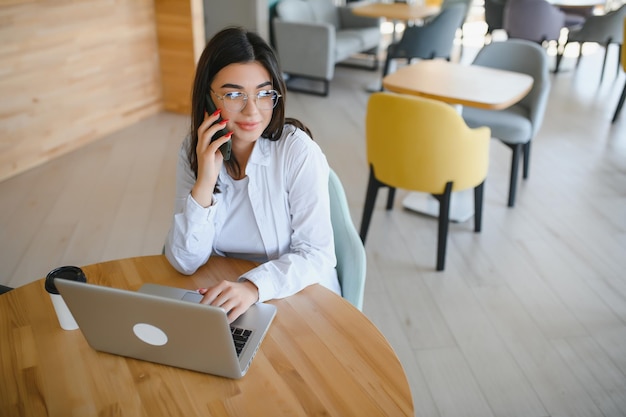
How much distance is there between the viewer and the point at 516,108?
3.40m

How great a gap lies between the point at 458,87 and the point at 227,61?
1844 millimetres

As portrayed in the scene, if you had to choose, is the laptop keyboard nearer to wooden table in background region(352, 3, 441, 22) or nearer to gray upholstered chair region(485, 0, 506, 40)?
wooden table in background region(352, 3, 441, 22)

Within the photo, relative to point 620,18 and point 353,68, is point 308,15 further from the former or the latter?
point 620,18

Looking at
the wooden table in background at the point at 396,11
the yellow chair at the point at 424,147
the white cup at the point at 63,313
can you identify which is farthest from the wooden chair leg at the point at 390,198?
the wooden table in background at the point at 396,11

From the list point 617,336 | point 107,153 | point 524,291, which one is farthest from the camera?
point 107,153

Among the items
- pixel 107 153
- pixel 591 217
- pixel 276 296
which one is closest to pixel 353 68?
pixel 107 153

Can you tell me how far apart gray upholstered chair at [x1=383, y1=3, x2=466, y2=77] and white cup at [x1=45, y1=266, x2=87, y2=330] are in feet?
14.5

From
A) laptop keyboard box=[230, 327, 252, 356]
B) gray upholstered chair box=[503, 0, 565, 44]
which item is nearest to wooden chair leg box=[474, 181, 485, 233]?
laptop keyboard box=[230, 327, 252, 356]

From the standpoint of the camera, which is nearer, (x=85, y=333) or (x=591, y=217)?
(x=85, y=333)

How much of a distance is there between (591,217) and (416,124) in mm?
1539

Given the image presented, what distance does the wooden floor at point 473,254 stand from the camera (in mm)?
2111

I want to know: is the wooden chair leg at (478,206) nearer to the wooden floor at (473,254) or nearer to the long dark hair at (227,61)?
the wooden floor at (473,254)

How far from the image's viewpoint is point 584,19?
241 inches

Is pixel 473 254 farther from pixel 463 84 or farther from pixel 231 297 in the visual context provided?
pixel 231 297
